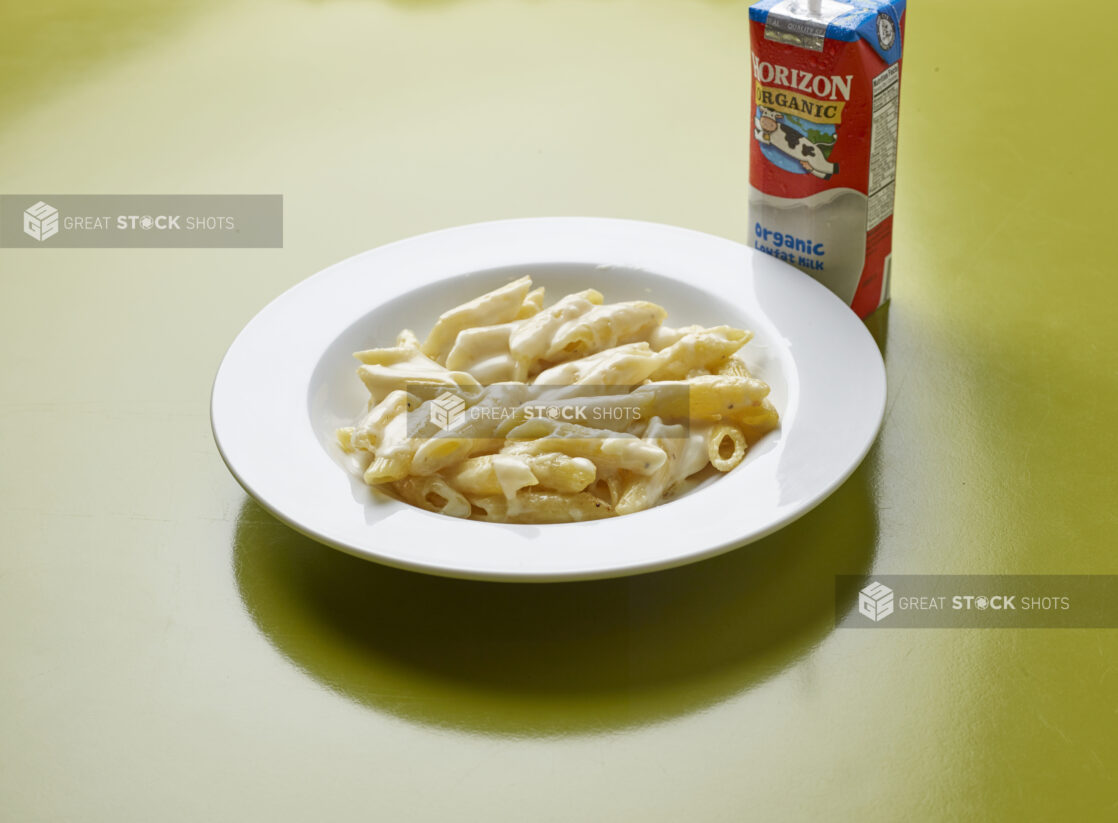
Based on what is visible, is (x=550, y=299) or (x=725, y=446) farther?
(x=550, y=299)

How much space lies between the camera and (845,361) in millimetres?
1533

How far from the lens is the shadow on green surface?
1241 mm

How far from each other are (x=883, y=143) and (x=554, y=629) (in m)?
0.87

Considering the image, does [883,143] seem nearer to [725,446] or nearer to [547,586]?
[725,446]

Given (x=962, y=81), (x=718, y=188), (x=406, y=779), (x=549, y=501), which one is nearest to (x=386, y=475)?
(x=549, y=501)
